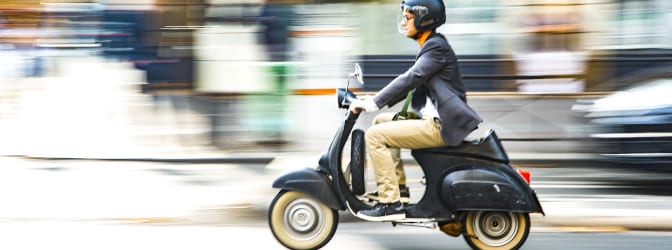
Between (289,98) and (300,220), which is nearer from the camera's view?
(300,220)

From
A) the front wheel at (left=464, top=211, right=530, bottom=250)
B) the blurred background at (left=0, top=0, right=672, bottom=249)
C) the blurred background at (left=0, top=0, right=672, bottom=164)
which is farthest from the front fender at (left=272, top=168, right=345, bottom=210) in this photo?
the blurred background at (left=0, top=0, right=672, bottom=164)

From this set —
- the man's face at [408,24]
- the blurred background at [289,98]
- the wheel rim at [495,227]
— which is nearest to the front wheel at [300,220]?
the wheel rim at [495,227]

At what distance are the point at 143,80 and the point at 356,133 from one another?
7045 mm

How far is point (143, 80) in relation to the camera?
501 inches

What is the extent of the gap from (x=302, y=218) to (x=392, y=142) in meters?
0.70

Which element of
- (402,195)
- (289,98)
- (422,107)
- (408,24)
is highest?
(408,24)

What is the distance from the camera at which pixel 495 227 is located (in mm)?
6211

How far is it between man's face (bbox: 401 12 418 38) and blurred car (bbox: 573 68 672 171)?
316 centimetres

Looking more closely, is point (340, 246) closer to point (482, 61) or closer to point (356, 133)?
point (356, 133)

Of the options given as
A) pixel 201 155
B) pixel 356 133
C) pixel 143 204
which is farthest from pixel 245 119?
pixel 356 133

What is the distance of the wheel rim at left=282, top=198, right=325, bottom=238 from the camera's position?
20.4 ft

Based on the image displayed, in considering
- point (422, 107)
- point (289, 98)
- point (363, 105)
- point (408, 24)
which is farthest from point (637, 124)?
point (289, 98)

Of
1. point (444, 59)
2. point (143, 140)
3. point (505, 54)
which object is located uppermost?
point (444, 59)

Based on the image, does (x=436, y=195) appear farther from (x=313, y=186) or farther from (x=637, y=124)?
(x=637, y=124)
